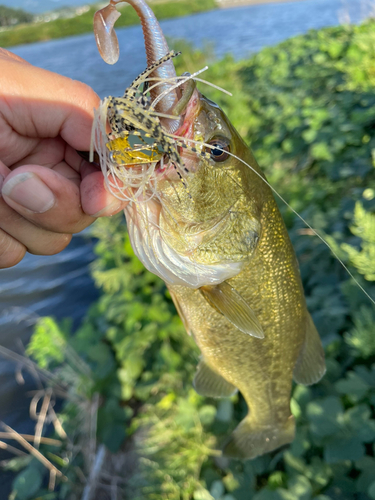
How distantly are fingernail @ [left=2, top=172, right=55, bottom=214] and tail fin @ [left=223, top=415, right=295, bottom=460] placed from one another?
5.09 ft

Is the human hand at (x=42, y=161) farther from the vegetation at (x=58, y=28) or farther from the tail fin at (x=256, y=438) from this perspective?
the vegetation at (x=58, y=28)

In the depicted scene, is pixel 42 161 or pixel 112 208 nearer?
pixel 112 208

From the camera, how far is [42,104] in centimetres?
139

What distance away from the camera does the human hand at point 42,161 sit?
1321mm

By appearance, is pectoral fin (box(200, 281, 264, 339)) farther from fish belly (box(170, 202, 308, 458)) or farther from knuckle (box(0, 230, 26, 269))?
knuckle (box(0, 230, 26, 269))

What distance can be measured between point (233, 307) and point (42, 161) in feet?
3.51

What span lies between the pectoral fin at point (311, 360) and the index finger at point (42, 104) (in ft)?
4.25

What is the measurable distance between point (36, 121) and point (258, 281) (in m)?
1.10

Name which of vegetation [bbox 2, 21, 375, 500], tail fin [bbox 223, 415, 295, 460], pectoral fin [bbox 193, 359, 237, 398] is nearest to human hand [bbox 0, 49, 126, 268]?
pectoral fin [bbox 193, 359, 237, 398]

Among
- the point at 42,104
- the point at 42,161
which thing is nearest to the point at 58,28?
the point at 42,161

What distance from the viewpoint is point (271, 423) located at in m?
1.92

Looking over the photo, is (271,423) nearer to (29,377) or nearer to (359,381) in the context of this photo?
(359,381)

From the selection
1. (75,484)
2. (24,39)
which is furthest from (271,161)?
(24,39)

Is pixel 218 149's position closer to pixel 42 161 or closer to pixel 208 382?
pixel 42 161
